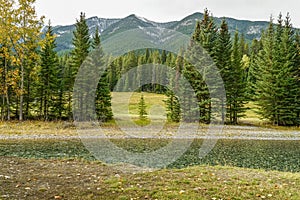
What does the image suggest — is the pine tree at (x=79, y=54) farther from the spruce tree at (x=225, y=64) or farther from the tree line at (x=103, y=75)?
the spruce tree at (x=225, y=64)

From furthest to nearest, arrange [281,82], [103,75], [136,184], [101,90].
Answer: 1. [281,82]
2. [103,75]
3. [101,90]
4. [136,184]

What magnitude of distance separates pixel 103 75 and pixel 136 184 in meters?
32.2

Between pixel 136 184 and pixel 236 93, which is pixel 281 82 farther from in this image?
pixel 136 184

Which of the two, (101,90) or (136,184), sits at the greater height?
(101,90)

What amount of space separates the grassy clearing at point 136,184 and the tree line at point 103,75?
24.6m

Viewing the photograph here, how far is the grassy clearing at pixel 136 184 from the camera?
8.69 metres

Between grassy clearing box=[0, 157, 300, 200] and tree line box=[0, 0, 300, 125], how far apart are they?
24607 mm

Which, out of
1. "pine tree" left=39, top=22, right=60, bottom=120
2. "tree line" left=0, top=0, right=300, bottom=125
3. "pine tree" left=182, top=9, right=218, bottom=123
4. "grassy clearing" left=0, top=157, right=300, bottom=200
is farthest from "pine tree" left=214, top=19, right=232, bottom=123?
"grassy clearing" left=0, top=157, right=300, bottom=200

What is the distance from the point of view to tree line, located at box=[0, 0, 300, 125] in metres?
34.6

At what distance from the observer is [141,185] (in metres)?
9.82

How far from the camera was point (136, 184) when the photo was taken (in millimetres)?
9961

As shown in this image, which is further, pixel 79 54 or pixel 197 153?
pixel 79 54

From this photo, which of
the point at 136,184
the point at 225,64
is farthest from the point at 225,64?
the point at 136,184

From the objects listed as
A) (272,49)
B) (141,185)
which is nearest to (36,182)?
(141,185)
